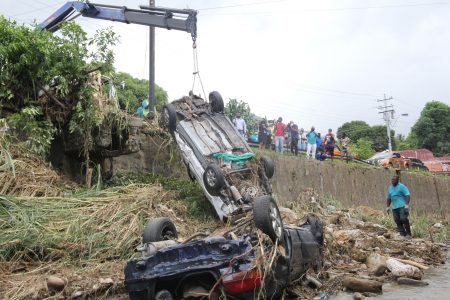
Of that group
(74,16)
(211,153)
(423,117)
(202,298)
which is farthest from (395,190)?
(423,117)

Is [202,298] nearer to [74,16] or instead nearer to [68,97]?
[68,97]

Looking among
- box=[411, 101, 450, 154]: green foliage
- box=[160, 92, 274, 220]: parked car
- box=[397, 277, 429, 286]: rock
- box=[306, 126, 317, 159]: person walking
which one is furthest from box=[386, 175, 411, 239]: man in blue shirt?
box=[411, 101, 450, 154]: green foliage

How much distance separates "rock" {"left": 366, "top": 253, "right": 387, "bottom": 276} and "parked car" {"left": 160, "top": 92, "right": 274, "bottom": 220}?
212 cm

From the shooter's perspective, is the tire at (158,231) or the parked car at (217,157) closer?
the tire at (158,231)

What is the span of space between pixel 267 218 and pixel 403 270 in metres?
3.29

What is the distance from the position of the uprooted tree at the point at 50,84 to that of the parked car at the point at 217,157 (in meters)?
1.64

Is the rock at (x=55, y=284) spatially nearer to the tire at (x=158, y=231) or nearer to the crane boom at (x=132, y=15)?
the tire at (x=158, y=231)

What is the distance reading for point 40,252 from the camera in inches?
274

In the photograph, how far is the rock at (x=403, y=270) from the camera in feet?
24.5

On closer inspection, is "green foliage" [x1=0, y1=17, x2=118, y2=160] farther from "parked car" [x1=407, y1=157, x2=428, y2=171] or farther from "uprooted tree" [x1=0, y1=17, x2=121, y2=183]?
"parked car" [x1=407, y1=157, x2=428, y2=171]

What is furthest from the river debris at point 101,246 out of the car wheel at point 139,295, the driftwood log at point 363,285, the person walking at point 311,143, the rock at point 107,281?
the person walking at point 311,143

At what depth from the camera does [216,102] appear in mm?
10742

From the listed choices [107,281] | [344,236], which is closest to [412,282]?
[344,236]

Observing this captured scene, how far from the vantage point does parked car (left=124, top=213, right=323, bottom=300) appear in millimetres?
4824
